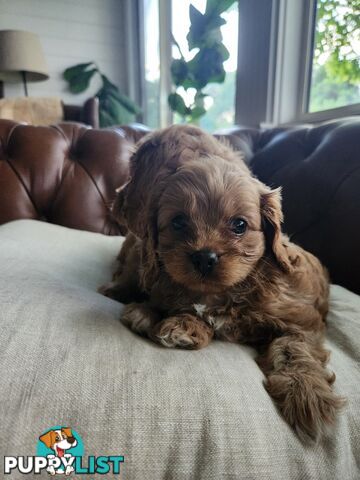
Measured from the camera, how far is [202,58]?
369 cm

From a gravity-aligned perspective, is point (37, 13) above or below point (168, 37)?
above

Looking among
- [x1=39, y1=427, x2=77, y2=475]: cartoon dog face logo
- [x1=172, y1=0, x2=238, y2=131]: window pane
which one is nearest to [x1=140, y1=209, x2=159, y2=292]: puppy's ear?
[x1=39, y1=427, x2=77, y2=475]: cartoon dog face logo

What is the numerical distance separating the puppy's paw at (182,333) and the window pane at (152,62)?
5242mm

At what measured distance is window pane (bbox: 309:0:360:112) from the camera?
8.68ft

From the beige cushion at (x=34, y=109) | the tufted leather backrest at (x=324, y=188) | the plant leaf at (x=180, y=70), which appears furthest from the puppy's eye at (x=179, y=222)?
the beige cushion at (x=34, y=109)

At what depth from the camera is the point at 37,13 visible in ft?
21.1

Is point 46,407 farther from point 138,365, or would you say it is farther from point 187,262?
point 187,262

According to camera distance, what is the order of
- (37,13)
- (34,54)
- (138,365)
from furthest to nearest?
1. (37,13)
2. (34,54)
3. (138,365)

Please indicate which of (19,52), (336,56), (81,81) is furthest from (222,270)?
(81,81)

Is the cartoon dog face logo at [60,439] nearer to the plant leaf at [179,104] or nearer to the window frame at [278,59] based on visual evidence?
the window frame at [278,59]

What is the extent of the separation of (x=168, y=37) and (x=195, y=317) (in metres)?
5.24

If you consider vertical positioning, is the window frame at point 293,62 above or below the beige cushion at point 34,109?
above

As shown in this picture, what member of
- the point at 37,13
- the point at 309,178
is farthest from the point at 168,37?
the point at 309,178

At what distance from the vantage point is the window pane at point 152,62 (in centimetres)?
583
